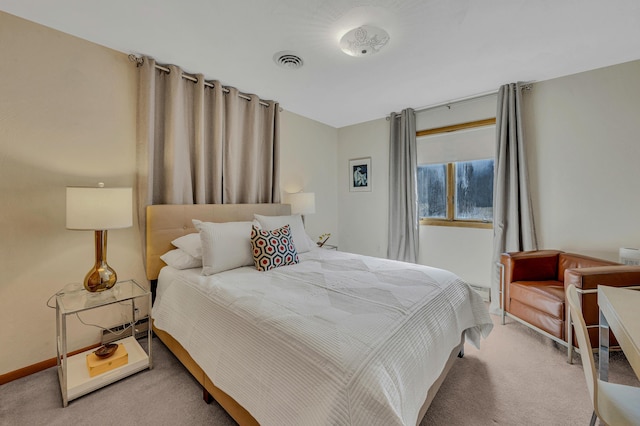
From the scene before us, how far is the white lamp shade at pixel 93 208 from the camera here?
1.71 m

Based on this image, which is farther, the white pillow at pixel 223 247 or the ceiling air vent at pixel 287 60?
the ceiling air vent at pixel 287 60

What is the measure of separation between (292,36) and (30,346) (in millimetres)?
2984

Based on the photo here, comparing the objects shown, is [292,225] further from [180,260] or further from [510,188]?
[510,188]

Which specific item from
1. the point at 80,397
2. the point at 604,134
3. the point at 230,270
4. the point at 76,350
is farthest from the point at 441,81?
the point at 76,350

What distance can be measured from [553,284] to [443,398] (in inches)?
64.1

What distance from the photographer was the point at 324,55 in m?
2.30

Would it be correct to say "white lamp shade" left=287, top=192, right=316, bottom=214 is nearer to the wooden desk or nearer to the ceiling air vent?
the ceiling air vent

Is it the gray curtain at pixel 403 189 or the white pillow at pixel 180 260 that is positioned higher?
the gray curtain at pixel 403 189

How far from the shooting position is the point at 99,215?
5.73ft

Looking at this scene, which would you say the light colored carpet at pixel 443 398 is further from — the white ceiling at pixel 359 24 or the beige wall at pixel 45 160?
the white ceiling at pixel 359 24

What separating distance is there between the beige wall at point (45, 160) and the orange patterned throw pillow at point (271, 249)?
1.18m

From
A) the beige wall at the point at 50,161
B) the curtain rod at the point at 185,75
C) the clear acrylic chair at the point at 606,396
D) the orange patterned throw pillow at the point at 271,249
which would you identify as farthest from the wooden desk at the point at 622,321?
the curtain rod at the point at 185,75

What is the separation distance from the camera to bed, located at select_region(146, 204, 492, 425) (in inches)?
39.0

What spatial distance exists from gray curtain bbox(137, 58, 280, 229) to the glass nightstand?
699mm
